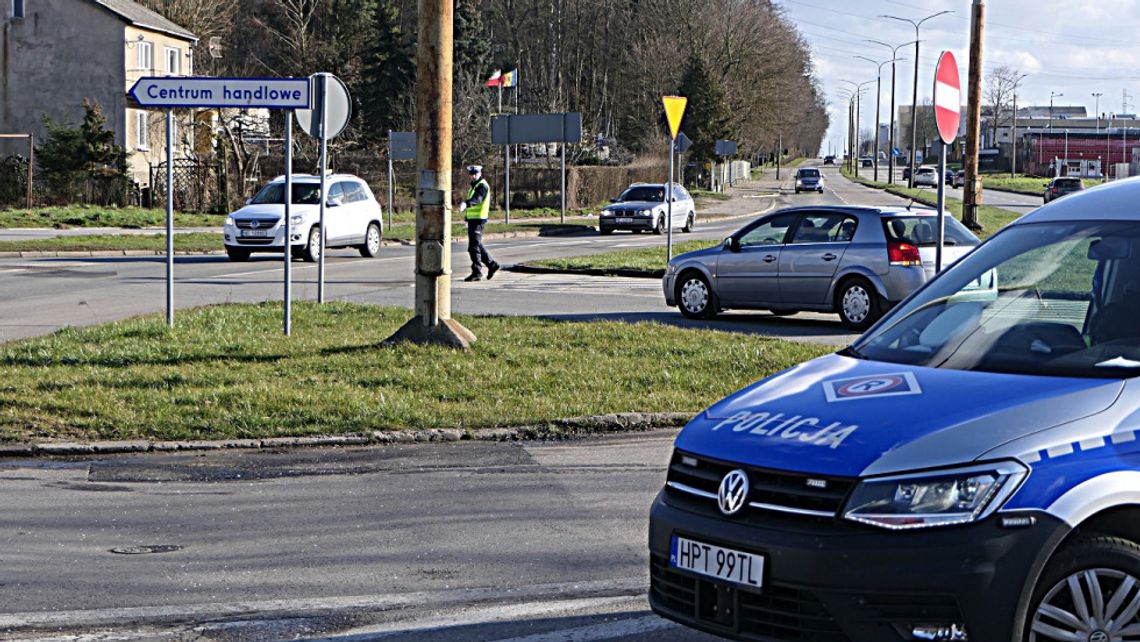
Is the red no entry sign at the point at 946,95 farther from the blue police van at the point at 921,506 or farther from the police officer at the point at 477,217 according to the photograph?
the police officer at the point at 477,217

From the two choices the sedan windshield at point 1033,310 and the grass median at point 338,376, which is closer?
the sedan windshield at point 1033,310

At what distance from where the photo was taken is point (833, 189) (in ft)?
314

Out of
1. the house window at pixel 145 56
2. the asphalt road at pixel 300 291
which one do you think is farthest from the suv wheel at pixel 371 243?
the house window at pixel 145 56

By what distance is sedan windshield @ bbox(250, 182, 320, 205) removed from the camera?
29.7 meters

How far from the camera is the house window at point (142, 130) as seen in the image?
58844 millimetres

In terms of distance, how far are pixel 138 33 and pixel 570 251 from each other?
31.6m

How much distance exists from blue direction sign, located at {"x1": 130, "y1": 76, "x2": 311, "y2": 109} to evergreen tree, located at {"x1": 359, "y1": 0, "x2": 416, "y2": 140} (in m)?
66.9

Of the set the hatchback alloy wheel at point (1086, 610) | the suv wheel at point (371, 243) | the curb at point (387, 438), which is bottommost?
the curb at point (387, 438)

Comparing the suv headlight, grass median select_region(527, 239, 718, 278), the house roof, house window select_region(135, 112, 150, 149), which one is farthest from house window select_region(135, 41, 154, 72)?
the suv headlight

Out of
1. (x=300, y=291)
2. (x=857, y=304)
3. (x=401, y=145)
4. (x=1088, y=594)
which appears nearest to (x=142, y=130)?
(x=401, y=145)

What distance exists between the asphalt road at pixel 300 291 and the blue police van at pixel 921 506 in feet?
37.7

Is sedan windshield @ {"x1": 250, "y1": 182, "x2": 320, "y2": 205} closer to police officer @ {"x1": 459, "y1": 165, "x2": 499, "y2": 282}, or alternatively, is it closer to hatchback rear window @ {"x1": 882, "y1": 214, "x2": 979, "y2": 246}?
police officer @ {"x1": 459, "y1": 165, "x2": 499, "y2": 282}

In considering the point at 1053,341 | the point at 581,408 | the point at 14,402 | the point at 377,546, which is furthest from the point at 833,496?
the point at 14,402

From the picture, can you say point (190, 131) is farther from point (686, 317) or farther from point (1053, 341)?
point (1053, 341)
